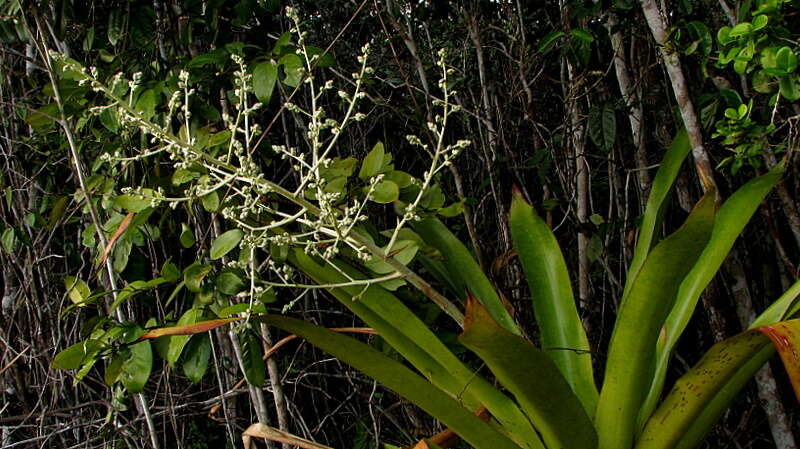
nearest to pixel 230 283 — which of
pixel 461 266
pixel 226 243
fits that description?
pixel 226 243

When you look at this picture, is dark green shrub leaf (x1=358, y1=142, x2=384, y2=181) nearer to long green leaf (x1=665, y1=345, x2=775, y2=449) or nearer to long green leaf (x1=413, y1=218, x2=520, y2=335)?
long green leaf (x1=413, y1=218, x2=520, y2=335)

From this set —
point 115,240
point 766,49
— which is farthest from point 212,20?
point 766,49

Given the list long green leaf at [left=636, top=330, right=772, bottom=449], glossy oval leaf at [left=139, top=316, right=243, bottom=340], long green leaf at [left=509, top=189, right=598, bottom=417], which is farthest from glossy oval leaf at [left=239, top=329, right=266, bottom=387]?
long green leaf at [left=636, top=330, right=772, bottom=449]

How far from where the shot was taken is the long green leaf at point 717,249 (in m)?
1.20

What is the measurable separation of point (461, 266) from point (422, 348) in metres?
0.21

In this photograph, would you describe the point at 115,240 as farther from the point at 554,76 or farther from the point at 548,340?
the point at 554,76

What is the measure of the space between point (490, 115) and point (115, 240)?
1133 mm

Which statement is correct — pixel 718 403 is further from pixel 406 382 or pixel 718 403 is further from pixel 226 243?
pixel 226 243

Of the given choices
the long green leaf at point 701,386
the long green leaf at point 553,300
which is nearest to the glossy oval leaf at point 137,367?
the long green leaf at point 553,300

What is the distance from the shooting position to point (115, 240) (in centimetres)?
128

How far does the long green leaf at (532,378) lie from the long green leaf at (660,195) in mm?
401

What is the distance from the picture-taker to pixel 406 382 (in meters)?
1.01

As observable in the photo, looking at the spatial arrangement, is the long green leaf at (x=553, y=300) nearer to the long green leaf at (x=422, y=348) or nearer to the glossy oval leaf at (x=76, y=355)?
the long green leaf at (x=422, y=348)

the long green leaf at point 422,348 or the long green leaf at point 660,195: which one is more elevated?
the long green leaf at point 660,195
